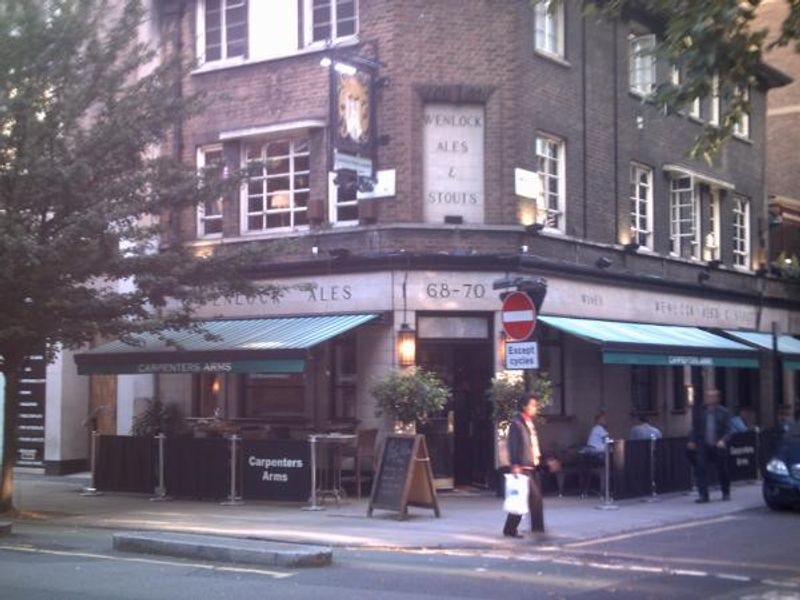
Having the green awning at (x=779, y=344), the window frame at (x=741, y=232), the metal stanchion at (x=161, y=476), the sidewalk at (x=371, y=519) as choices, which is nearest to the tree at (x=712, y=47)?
the sidewalk at (x=371, y=519)

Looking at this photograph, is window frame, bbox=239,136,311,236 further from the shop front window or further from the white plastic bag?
the white plastic bag

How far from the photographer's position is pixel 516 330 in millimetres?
13961

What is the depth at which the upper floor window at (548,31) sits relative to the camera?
2014cm

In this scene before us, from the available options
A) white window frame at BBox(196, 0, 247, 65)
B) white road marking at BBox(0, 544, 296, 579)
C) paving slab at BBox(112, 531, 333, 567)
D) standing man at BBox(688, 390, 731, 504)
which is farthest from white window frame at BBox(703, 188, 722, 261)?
white road marking at BBox(0, 544, 296, 579)

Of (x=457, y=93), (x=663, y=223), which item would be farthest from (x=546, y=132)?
(x=663, y=223)

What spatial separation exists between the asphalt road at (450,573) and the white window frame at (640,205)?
1052 centimetres

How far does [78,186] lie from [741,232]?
18111 mm

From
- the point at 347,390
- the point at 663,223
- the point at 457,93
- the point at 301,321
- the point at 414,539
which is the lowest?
A: the point at 414,539

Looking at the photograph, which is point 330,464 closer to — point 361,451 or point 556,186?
point 361,451

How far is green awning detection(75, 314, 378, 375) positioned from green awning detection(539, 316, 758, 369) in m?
3.92

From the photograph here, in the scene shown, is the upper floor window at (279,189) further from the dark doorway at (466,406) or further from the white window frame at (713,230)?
the white window frame at (713,230)

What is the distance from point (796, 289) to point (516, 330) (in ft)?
58.3

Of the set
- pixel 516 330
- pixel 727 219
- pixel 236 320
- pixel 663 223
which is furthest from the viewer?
pixel 727 219

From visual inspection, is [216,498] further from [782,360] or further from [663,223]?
[782,360]
